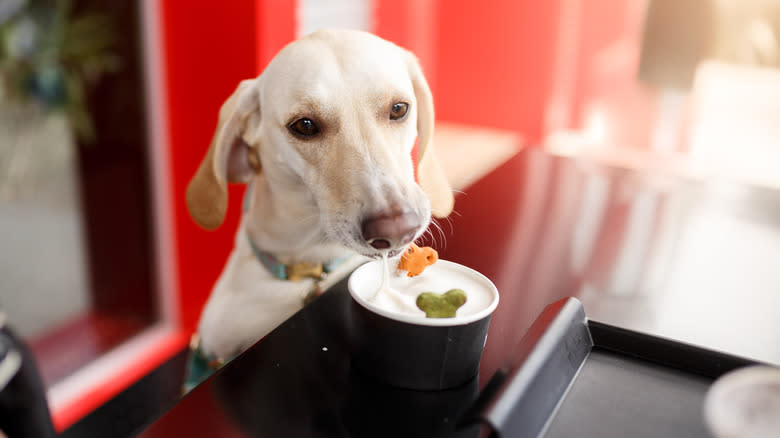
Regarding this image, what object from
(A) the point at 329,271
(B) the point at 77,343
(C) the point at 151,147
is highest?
(A) the point at 329,271

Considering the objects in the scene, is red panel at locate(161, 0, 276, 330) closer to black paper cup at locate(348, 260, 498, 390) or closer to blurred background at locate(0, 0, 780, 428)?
blurred background at locate(0, 0, 780, 428)

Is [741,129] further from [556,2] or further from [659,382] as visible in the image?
[659,382]

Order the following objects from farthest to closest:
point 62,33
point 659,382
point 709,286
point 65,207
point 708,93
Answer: point 708,93
point 65,207
point 62,33
point 709,286
point 659,382

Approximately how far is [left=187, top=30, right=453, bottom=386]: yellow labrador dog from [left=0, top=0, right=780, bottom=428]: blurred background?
122 millimetres

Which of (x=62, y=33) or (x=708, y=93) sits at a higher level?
(x=62, y=33)

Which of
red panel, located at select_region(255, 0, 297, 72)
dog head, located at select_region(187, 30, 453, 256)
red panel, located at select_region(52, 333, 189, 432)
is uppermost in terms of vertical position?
red panel, located at select_region(255, 0, 297, 72)

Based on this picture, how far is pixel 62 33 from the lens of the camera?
1599 mm

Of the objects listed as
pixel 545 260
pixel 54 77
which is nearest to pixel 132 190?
pixel 54 77

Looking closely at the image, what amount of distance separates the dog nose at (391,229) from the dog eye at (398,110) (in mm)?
124

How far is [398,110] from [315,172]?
0.38 feet

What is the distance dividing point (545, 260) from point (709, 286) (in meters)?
0.19

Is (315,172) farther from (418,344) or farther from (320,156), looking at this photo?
(418,344)

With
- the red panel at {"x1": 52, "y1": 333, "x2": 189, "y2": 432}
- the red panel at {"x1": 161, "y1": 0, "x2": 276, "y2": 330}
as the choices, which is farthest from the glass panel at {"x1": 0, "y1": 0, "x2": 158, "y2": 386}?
the red panel at {"x1": 161, "y1": 0, "x2": 276, "y2": 330}

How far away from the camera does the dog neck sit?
0.76 m
